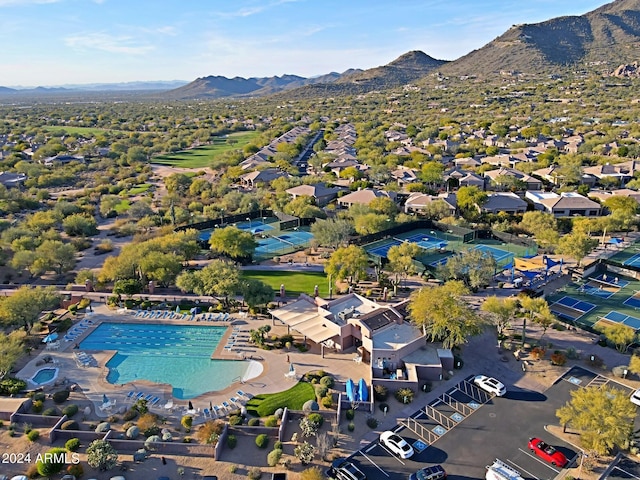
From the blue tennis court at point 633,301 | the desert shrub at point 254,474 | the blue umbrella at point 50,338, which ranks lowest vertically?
the desert shrub at point 254,474

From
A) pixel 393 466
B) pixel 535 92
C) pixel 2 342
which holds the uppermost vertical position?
pixel 535 92

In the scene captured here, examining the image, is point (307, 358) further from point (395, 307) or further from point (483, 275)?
point (483, 275)

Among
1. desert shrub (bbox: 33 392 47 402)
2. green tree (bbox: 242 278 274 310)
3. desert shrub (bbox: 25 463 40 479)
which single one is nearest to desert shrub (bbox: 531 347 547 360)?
green tree (bbox: 242 278 274 310)

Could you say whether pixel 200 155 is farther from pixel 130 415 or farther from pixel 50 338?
pixel 130 415

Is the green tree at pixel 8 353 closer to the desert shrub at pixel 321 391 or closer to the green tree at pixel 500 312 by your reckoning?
the desert shrub at pixel 321 391

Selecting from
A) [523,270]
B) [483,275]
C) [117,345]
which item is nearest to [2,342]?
[117,345]

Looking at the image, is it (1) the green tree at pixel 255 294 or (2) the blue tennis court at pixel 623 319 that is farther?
(1) the green tree at pixel 255 294

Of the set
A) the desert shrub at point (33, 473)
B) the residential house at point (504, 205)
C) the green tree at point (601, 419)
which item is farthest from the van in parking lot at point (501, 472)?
the residential house at point (504, 205)
